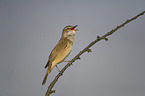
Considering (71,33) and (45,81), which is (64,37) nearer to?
(71,33)

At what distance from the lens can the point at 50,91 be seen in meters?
0.38

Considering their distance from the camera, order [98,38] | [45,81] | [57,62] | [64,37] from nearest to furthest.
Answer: [98,38], [45,81], [57,62], [64,37]

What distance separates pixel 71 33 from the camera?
Answer: 713 millimetres

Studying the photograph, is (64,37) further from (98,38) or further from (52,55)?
(98,38)

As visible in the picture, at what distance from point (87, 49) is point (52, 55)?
0.31m

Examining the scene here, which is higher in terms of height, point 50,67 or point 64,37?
point 64,37

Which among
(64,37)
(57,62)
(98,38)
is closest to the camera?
(98,38)

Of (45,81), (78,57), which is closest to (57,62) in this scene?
(45,81)

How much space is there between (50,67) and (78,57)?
0.24 metres

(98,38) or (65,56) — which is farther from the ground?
(65,56)

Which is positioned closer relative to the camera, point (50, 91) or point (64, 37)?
point (50, 91)

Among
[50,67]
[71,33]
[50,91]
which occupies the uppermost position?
[71,33]

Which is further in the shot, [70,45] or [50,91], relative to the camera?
[70,45]

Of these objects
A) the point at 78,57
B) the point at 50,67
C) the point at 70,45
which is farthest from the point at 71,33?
the point at 78,57
